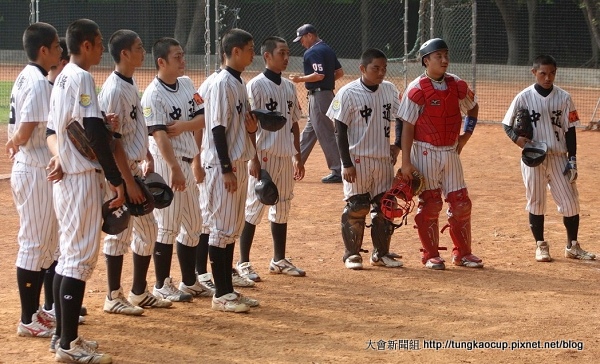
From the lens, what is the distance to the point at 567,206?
8.80m

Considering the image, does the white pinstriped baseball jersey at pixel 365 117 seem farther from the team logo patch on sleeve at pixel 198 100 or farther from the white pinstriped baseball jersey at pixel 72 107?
the white pinstriped baseball jersey at pixel 72 107

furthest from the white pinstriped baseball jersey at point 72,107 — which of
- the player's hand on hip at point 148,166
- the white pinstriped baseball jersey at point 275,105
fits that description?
the white pinstriped baseball jersey at point 275,105

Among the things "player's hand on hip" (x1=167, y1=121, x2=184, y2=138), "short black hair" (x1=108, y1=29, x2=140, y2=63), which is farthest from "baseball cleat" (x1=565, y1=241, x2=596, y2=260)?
"short black hair" (x1=108, y1=29, x2=140, y2=63)

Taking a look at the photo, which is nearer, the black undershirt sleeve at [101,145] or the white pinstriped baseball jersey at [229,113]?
the black undershirt sleeve at [101,145]

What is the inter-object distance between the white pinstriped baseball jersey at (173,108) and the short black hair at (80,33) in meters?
1.27

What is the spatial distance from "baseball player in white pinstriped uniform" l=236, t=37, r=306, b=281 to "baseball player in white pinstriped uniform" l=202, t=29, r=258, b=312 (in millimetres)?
692

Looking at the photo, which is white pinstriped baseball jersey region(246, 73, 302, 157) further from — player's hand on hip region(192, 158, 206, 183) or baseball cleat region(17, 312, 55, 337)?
baseball cleat region(17, 312, 55, 337)

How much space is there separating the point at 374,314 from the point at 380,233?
5.78 ft

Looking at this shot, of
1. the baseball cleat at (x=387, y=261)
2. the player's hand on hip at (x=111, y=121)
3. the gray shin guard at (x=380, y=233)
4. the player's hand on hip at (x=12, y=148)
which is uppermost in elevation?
the player's hand on hip at (x=111, y=121)

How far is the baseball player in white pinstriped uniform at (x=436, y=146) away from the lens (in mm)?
8344

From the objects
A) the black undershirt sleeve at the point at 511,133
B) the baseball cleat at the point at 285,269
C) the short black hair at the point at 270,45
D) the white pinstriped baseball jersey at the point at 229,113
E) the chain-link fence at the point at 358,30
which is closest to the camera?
the white pinstriped baseball jersey at the point at 229,113

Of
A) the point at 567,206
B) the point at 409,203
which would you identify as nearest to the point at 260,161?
the point at 409,203

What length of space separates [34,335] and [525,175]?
4.93m

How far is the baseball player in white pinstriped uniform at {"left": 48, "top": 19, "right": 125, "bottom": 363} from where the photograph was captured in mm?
5473
